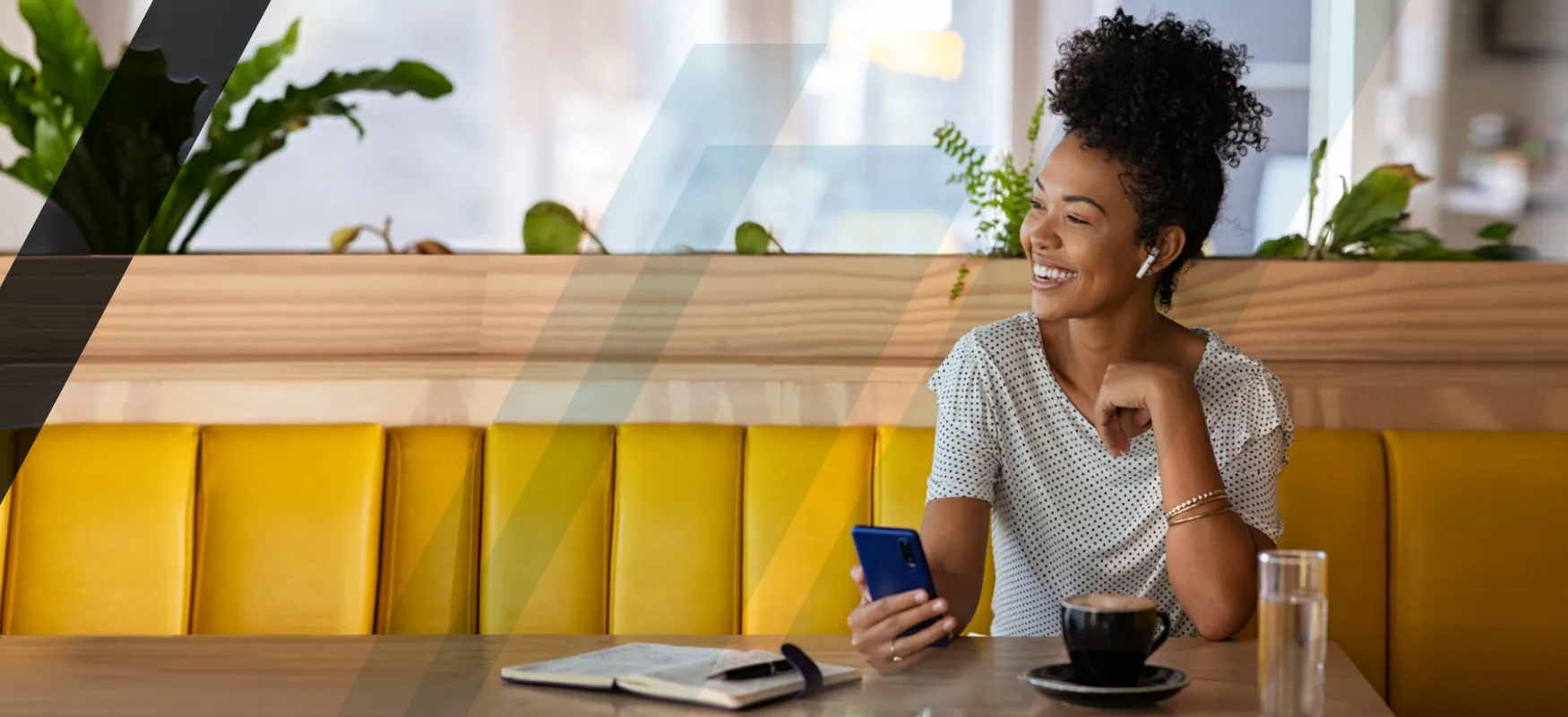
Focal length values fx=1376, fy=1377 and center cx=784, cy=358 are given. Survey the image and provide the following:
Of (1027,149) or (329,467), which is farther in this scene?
(1027,149)

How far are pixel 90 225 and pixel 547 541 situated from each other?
25.4 inches

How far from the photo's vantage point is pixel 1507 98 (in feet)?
9.19

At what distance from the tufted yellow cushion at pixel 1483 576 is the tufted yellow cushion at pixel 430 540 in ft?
3.23

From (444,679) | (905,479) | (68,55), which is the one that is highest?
(68,55)

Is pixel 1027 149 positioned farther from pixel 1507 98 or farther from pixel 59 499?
pixel 59 499

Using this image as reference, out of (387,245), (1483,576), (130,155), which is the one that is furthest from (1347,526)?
(130,155)

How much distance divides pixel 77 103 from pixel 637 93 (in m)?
1.14

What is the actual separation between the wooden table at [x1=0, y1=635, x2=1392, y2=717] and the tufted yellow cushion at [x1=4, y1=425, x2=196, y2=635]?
14.6 inches

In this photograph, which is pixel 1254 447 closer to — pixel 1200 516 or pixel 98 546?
pixel 1200 516

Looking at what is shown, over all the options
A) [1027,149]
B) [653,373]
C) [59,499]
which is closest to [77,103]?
[59,499]

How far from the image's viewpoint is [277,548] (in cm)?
148

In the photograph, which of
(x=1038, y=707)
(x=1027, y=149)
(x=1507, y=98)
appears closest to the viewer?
(x=1038, y=707)

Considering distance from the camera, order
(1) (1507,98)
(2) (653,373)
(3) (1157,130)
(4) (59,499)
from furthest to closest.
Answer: (1) (1507,98) < (2) (653,373) < (4) (59,499) < (3) (1157,130)

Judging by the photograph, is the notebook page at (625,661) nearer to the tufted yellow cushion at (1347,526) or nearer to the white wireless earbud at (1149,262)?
the white wireless earbud at (1149,262)
